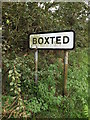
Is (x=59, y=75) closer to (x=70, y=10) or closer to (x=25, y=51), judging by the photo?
(x=25, y=51)

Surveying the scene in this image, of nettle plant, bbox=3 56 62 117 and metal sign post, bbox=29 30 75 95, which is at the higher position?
metal sign post, bbox=29 30 75 95

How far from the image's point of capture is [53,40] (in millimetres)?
1874

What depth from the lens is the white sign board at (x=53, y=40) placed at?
1.78m

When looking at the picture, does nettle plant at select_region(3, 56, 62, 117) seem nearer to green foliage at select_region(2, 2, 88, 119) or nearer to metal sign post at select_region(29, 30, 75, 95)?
green foliage at select_region(2, 2, 88, 119)

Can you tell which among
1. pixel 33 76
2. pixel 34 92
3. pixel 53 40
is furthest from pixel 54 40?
pixel 34 92

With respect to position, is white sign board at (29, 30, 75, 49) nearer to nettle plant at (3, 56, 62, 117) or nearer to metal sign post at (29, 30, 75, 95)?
metal sign post at (29, 30, 75, 95)

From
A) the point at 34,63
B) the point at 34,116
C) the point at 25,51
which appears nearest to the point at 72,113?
the point at 34,116

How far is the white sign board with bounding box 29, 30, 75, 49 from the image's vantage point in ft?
5.84

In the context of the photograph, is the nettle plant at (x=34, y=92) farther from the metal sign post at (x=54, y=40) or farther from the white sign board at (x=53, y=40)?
the white sign board at (x=53, y=40)

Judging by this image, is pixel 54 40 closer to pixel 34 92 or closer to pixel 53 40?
pixel 53 40

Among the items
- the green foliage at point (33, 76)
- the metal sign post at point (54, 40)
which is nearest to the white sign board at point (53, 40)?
the metal sign post at point (54, 40)

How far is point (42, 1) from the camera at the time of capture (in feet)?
7.32

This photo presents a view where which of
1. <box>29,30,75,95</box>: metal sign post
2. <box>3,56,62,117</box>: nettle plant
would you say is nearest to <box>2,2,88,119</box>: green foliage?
<box>3,56,62,117</box>: nettle plant

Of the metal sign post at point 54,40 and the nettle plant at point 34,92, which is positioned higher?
the metal sign post at point 54,40
